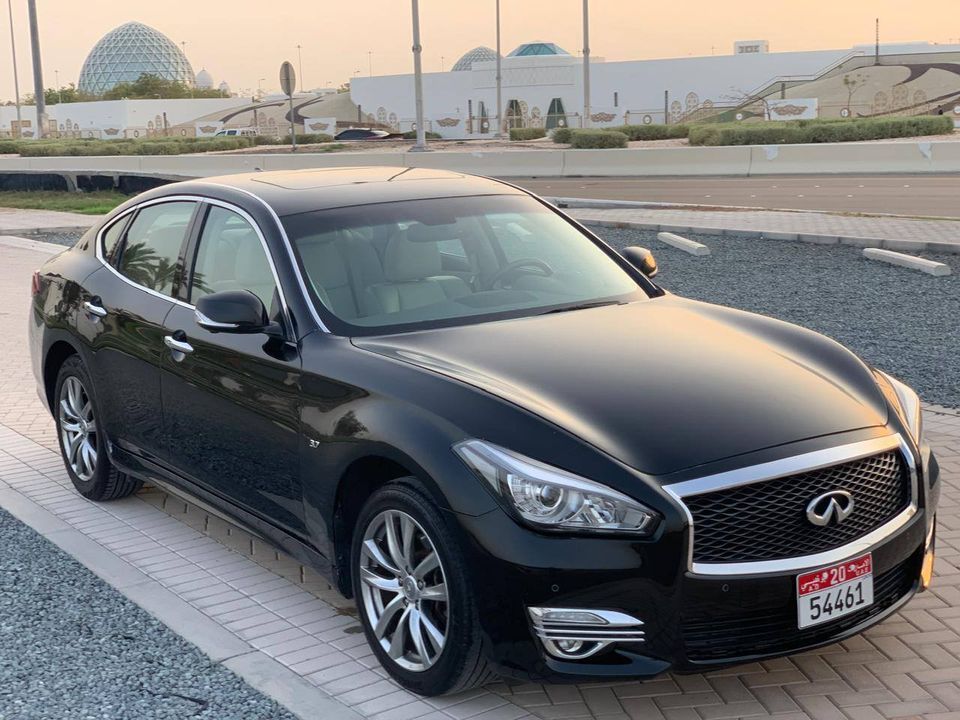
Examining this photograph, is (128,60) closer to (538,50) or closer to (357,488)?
(538,50)

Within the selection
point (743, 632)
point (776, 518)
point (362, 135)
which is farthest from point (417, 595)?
point (362, 135)

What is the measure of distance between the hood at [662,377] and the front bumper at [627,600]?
31 centimetres

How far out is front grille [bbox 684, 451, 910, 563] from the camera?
3582 millimetres

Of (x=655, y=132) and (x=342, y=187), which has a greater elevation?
(x=655, y=132)

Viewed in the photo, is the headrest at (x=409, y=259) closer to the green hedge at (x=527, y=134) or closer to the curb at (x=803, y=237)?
the curb at (x=803, y=237)

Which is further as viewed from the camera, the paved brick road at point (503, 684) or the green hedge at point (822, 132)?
the green hedge at point (822, 132)

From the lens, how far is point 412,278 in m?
4.98

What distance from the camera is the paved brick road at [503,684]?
397cm

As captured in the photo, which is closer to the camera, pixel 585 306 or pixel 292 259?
pixel 292 259

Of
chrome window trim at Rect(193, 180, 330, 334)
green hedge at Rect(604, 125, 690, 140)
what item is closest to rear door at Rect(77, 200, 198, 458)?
chrome window trim at Rect(193, 180, 330, 334)

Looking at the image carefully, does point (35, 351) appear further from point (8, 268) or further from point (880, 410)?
point (8, 268)

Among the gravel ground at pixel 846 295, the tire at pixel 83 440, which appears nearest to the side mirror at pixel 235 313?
the tire at pixel 83 440

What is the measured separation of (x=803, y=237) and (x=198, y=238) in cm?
1090

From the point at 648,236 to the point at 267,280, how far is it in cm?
1215
